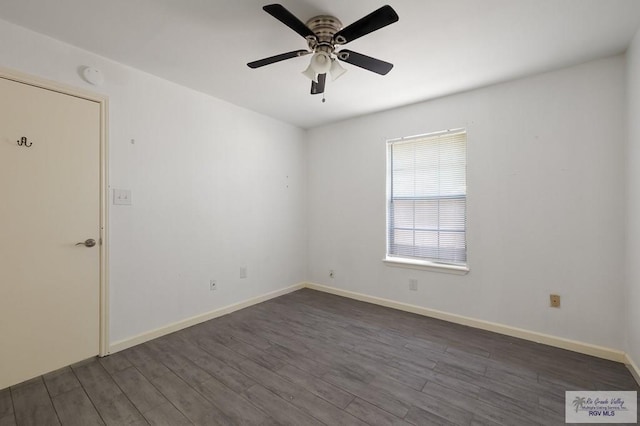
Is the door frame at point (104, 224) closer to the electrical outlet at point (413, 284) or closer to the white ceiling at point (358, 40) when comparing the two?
the white ceiling at point (358, 40)

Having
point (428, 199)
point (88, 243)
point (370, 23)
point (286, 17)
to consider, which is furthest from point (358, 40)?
point (88, 243)

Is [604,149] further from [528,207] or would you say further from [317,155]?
[317,155]

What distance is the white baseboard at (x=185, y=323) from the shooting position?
2504 mm

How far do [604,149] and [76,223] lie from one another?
4537 mm

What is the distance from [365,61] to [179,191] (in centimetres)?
226

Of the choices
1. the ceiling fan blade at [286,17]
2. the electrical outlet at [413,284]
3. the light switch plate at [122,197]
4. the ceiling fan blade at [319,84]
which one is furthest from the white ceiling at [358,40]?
the electrical outlet at [413,284]

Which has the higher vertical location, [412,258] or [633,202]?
[633,202]

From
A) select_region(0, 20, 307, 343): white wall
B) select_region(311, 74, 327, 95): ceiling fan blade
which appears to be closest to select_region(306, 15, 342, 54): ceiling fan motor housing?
select_region(311, 74, 327, 95): ceiling fan blade

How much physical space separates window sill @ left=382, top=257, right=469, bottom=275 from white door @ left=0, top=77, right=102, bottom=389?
3.14m

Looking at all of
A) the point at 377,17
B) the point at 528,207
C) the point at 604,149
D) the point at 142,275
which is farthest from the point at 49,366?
the point at 604,149

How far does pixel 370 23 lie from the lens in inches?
63.6

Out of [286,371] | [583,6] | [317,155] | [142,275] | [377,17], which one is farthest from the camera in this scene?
[317,155]

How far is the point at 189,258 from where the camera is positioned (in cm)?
305

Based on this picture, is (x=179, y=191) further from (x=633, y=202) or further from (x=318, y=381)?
(x=633, y=202)
